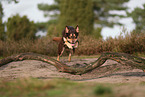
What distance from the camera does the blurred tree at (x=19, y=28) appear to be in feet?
73.1

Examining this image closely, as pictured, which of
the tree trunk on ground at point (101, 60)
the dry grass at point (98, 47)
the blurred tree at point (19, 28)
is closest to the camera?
the tree trunk on ground at point (101, 60)

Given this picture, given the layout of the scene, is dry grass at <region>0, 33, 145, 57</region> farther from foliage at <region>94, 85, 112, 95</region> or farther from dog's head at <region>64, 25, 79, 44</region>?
foliage at <region>94, 85, 112, 95</region>

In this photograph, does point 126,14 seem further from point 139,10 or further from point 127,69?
point 127,69

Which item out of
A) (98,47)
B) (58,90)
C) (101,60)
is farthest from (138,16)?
(58,90)

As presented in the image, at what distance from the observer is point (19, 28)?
2244cm

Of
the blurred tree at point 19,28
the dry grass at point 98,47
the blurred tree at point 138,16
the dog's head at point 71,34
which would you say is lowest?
the dry grass at point 98,47

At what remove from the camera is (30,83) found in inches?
102

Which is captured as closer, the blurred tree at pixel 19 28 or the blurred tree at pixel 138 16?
the blurred tree at pixel 19 28

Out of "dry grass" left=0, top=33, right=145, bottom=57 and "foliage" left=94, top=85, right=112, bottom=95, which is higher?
"dry grass" left=0, top=33, right=145, bottom=57

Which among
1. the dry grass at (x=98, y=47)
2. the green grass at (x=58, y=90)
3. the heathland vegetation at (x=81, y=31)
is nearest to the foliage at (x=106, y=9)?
the heathland vegetation at (x=81, y=31)

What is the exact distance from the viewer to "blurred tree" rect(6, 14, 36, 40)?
73.1 ft

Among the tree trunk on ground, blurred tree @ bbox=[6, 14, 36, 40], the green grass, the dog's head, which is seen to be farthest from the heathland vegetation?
the green grass

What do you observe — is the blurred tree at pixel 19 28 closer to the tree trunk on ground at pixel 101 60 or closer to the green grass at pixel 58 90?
the tree trunk on ground at pixel 101 60

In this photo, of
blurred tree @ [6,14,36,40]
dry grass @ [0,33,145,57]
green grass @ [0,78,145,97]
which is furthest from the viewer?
blurred tree @ [6,14,36,40]
